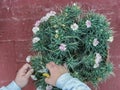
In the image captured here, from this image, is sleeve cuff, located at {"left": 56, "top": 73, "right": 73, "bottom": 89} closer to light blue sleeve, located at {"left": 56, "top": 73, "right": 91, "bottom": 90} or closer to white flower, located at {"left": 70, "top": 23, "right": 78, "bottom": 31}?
light blue sleeve, located at {"left": 56, "top": 73, "right": 91, "bottom": 90}

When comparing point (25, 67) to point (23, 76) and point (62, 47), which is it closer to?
point (23, 76)

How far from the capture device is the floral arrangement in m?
1.52

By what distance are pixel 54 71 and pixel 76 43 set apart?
147mm

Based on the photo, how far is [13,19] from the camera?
1961mm

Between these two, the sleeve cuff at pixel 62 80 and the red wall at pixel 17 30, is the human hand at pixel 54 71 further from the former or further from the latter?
the red wall at pixel 17 30

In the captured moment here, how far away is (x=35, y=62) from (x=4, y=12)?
18.4 inches

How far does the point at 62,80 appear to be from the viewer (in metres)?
1.51

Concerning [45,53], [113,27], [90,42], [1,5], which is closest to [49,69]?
[45,53]

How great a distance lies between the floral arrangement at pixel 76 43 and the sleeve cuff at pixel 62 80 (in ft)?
0.13

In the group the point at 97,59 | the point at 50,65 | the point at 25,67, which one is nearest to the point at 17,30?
the point at 25,67

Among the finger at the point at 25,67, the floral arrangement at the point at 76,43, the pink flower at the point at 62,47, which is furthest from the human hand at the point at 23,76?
the pink flower at the point at 62,47

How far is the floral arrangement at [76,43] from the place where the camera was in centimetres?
152

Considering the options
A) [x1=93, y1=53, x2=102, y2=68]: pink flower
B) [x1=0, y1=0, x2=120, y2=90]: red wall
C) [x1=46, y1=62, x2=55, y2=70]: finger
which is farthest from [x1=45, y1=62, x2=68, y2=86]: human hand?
[x1=0, y1=0, x2=120, y2=90]: red wall

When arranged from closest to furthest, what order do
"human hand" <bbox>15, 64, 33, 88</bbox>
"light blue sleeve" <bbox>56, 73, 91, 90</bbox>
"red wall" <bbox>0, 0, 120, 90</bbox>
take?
"light blue sleeve" <bbox>56, 73, 91, 90</bbox>
"human hand" <bbox>15, 64, 33, 88</bbox>
"red wall" <bbox>0, 0, 120, 90</bbox>
